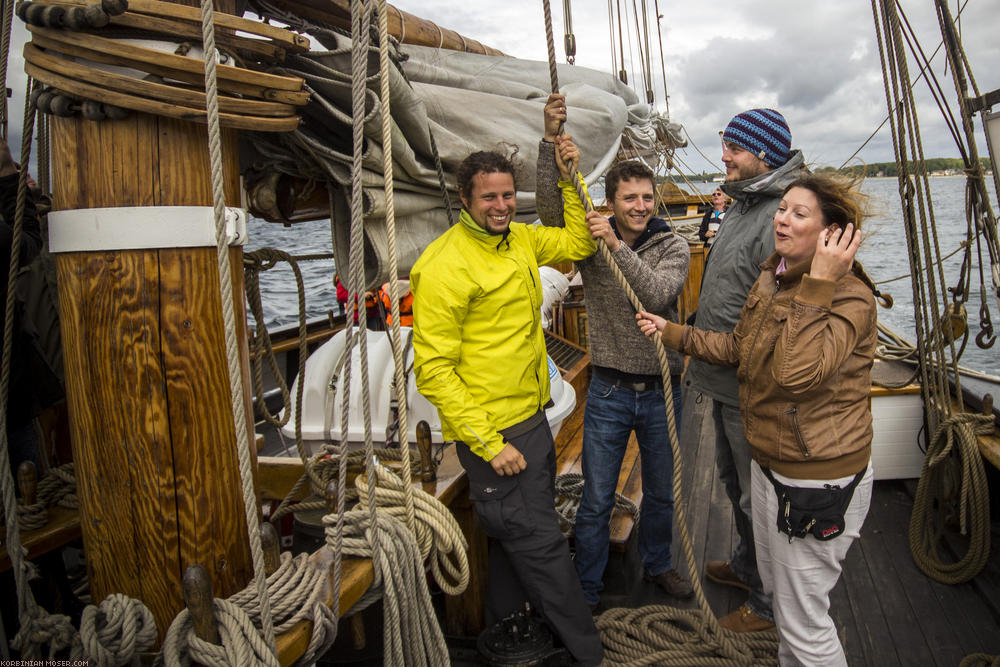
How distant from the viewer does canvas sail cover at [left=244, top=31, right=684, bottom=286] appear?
1.79 metres

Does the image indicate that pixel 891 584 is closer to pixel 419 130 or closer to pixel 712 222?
pixel 419 130

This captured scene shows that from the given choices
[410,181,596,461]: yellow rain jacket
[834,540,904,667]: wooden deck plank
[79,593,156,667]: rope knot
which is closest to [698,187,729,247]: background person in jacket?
[834,540,904,667]: wooden deck plank

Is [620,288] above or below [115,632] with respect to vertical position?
above

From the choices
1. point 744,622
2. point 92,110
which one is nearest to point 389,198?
point 92,110

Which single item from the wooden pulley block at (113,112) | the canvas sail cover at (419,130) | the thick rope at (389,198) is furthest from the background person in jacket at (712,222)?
the wooden pulley block at (113,112)

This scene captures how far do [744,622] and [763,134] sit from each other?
1.59 metres

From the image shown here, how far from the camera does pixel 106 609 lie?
51.2 inches

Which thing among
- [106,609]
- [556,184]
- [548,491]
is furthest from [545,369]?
[106,609]

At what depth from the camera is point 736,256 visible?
2.18 metres

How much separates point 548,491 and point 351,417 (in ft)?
3.15

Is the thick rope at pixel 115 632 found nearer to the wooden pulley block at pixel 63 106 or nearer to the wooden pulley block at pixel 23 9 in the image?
the wooden pulley block at pixel 63 106

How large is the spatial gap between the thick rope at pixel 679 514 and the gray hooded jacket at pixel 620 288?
0.14m

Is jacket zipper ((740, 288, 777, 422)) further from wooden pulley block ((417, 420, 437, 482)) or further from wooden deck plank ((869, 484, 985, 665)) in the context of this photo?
wooden deck plank ((869, 484, 985, 665))

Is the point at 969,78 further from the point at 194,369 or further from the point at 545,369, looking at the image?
the point at 194,369
